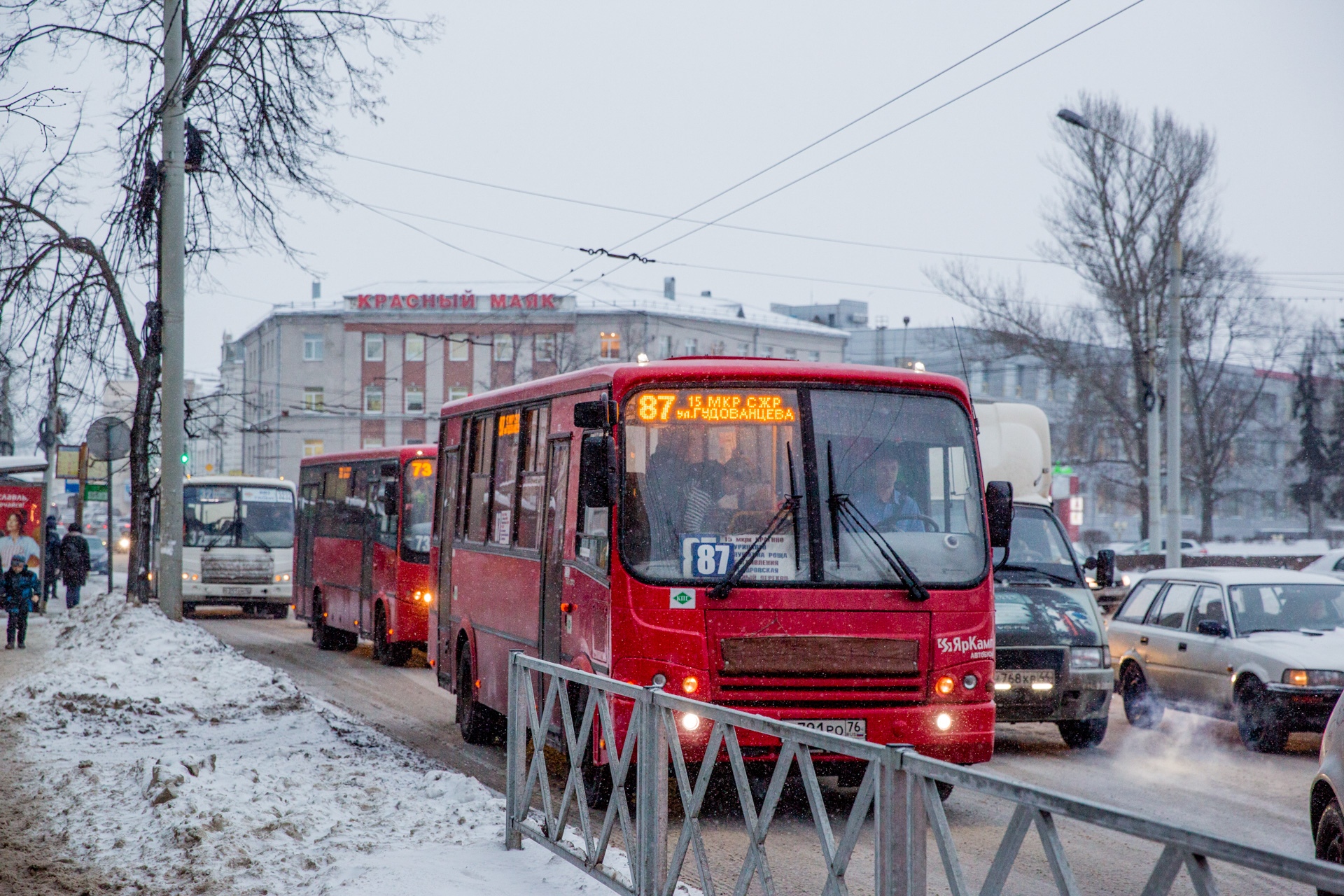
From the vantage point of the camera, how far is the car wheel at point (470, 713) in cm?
1166

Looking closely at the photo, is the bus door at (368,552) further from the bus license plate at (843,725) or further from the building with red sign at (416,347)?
the building with red sign at (416,347)

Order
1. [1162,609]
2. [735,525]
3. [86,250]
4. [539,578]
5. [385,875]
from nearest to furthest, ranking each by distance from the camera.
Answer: [385,875]
[735,525]
[539,578]
[1162,609]
[86,250]

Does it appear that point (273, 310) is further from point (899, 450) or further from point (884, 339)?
point (899, 450)

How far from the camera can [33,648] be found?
809 inches

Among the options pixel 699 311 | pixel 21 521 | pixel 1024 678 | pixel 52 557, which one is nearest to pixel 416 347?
pixel 699 311

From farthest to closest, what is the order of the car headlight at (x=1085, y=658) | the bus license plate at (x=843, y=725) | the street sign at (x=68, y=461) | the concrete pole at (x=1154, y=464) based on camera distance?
the street sign at (x=68, y=461), the concrete pole at (x=1154, y=464), the car headlight at (x=1085, y=658), the bus license plate at (x=843, y=725)

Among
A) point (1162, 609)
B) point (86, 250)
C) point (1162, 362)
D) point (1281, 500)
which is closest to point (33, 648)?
point (86, 250)

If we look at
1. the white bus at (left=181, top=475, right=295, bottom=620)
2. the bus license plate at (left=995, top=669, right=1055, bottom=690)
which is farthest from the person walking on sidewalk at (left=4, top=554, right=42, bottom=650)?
the bus license plate at (left=995, top=669, right=1055, bottom=690)

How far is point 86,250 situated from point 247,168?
3.06 metres

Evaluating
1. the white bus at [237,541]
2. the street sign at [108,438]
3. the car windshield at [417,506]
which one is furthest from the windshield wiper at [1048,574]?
the white bus at [237,541]

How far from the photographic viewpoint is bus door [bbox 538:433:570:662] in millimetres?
9477

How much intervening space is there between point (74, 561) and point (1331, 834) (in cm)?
2744

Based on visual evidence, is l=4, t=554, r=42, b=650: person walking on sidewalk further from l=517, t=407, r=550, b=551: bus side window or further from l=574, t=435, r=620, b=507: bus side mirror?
l=574, t=435, r=620, b=507: bus side mirror

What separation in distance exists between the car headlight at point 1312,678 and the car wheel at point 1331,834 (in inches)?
236
